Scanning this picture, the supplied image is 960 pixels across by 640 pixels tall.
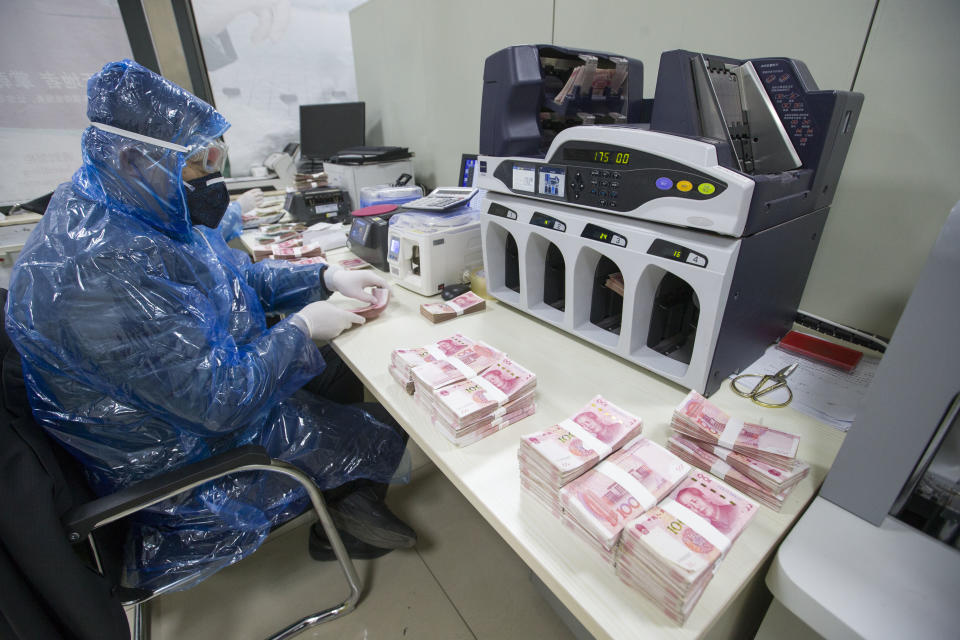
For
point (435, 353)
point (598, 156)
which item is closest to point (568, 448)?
point (435, 353)

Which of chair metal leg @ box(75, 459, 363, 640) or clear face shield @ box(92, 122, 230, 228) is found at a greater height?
clear face shield @ box(92, 122, 230, 228)

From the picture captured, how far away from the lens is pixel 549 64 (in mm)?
1095

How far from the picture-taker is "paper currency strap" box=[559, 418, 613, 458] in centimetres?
65

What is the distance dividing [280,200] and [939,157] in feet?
10.4

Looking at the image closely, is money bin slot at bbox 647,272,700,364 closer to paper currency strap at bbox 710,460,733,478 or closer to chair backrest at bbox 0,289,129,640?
paper currency strap at bbox 710,460,733,478

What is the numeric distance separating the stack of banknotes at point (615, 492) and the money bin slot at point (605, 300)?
0.49 metres

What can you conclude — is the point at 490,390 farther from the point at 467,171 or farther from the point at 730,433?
the point at 467,171

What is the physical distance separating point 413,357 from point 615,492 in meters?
0.49

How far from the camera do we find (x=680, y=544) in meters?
0.50

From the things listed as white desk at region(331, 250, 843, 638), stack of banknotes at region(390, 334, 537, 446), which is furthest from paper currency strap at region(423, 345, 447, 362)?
white desk at region(331, 250, 843, 638)

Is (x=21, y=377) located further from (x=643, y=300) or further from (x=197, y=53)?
(x=197, y=53)

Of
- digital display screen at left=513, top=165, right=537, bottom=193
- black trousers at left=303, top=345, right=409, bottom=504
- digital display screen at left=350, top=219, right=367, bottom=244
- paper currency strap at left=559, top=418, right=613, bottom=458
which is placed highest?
digital display screen at left=513, top=165, right=537, bottom=193

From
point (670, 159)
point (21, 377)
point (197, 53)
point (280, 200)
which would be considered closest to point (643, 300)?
point (670, 159)

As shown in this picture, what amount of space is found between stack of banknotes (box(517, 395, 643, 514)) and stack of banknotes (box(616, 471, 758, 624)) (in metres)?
0.10
